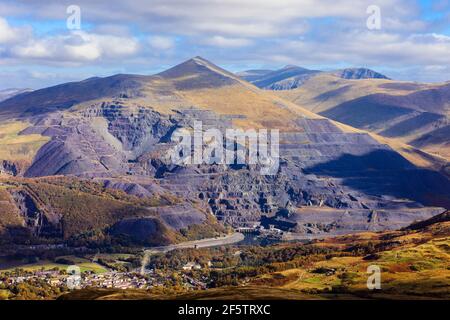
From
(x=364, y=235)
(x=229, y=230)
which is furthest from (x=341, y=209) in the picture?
(x=364, y=235)

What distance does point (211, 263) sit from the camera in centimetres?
13112

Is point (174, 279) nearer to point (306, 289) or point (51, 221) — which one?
point (306, 289)

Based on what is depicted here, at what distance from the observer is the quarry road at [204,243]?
149250 millimetres

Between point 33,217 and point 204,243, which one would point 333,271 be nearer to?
point 204,243

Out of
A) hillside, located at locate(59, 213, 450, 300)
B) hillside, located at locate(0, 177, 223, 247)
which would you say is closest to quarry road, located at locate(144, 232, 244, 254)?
hillside, located at locate(0, 177, 223, 247)

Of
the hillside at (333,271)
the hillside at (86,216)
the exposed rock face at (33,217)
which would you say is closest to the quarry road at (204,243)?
the hillside at (86,216)

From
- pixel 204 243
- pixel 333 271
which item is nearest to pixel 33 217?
pixel 204 243

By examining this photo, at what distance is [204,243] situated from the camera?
159625 mm

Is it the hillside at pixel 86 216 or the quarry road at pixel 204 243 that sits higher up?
the hillside at pixel 86 216

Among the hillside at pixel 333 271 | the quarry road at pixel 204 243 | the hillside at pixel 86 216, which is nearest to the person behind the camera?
the hillside at pixel 333 271

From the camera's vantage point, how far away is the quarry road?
149m

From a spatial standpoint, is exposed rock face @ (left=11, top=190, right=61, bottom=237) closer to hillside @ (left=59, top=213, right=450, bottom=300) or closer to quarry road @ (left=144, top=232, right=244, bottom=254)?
quarry road @ (left=144, top=232, right=244, bottom=254)

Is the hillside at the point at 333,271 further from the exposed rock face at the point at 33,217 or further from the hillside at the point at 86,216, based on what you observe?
the exposed rock face at the point at 33,217
